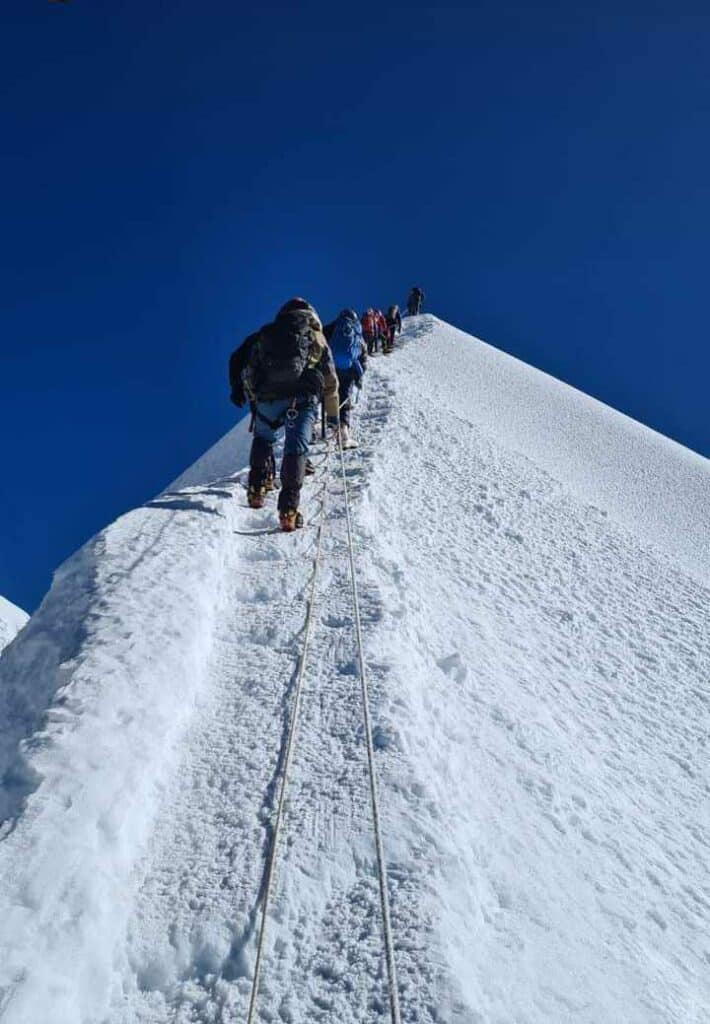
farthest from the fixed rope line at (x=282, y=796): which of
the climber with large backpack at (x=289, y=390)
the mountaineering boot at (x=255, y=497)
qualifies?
the mountaineering boot at (x=255, y=497)

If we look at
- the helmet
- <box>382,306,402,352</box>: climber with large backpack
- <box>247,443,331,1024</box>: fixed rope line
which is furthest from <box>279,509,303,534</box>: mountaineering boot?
<box>382,306,402,352</box>: climber with large backpack

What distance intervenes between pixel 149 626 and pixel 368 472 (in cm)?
395

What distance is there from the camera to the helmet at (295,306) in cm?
555

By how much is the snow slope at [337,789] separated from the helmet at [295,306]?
1.61 m

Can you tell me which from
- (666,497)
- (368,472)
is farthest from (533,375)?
(368,472)

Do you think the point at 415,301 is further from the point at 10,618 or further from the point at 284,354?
the point at 284,354

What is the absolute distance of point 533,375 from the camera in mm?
19703

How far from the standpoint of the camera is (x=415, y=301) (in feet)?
81.2

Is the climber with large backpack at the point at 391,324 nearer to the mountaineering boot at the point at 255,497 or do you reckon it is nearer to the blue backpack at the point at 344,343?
the blue backpack at the point at 344,343

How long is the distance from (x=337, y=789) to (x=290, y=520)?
2.73 metres

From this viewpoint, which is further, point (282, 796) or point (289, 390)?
point (289, 390)

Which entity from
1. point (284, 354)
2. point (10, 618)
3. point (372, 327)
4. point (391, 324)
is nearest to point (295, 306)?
point (284, 354)

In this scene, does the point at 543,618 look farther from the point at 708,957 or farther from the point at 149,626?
the point at 149,626

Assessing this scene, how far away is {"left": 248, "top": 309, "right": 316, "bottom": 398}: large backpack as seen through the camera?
5282 mm
